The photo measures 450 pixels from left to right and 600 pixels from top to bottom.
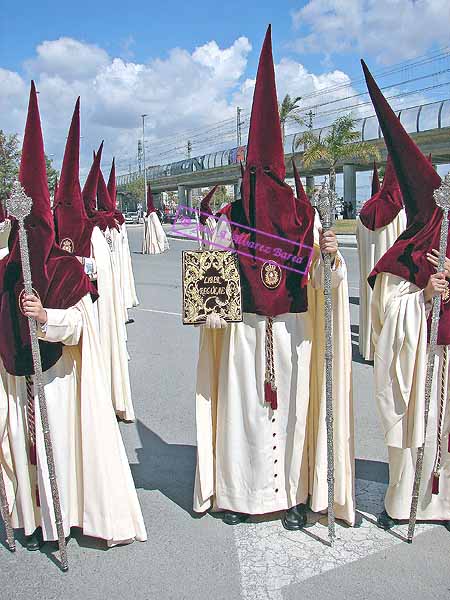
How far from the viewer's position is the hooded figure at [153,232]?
20.2 metres

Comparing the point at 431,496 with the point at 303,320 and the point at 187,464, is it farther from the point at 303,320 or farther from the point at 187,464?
the point at 187,464

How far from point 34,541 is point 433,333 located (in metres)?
2.68

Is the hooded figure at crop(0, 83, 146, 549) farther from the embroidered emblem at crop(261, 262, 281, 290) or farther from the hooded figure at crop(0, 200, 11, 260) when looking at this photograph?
the embroidered emblem at crop(261, 262, 281, 290)

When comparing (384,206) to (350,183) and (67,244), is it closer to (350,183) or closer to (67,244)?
(67,244)

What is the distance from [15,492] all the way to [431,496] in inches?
102

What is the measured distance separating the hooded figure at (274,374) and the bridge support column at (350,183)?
Result: 119 ft

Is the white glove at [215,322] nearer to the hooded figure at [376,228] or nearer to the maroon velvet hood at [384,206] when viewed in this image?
the hooded figure at [376,228]

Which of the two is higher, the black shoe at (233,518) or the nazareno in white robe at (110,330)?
the nazareno in white robe at (110,330)

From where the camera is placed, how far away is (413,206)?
357cm

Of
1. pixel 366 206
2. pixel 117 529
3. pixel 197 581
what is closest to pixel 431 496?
pixel 197 581

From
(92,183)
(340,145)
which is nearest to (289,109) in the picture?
(340,145)

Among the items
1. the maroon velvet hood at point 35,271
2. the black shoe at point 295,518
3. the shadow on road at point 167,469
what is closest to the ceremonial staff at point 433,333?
the black shoe at point 295,518

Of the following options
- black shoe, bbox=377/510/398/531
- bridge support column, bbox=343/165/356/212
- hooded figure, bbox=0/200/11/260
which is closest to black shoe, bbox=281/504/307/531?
black shoe, bbox=377/510/398/531

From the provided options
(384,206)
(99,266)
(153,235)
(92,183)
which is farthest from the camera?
(153,235)
